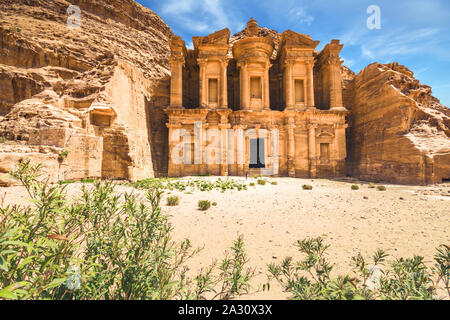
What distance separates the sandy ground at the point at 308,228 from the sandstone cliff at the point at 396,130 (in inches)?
358

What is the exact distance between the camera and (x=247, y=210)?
6395 millimetres

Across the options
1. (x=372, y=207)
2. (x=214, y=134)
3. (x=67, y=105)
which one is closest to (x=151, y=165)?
(x=214, y=134)

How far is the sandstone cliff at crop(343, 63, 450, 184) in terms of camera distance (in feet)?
45.1

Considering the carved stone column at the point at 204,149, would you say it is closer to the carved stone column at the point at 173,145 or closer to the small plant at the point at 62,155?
the carved stone column at the point at 173,145

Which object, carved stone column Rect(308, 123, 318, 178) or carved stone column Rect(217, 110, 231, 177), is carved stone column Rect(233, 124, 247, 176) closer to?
carved stone column Rect(217, 110, 231, 177)

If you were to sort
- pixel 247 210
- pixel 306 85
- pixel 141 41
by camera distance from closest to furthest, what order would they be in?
pixel 247 210, pixel 306 85, pixel 141 41

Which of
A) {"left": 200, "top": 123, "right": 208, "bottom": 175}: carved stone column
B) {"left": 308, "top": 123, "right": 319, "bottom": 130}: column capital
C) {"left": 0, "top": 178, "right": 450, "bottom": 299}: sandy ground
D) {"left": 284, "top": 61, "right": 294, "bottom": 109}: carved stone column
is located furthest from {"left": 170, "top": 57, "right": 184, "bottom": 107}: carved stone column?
{"left": 0, "top": 178, "right": 450, "bottom": 299}: sandy ground

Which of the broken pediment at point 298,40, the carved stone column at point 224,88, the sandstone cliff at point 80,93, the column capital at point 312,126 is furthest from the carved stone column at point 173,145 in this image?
the broken pediment at point 298,40

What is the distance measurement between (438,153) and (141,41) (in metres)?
34.5

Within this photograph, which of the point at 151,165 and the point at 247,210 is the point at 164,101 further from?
the point at 247,210

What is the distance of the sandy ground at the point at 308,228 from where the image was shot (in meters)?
3.56

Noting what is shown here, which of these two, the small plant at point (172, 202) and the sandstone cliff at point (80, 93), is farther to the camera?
the sandstone cliff at point (80, 93)

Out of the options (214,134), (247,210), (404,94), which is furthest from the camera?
(214,134)
